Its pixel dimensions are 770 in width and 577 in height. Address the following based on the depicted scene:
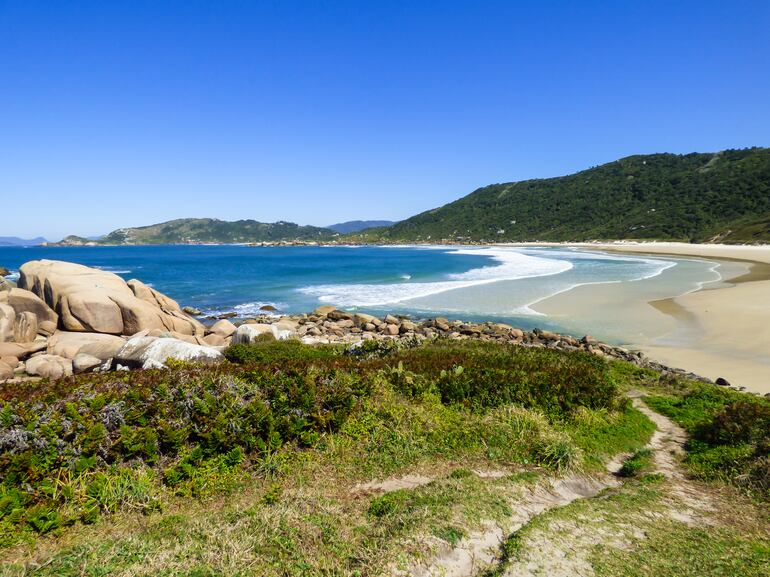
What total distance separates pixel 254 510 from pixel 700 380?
13.9 meters

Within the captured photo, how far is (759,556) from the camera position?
4414 mm

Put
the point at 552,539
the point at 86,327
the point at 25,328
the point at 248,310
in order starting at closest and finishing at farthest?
the point at 552,539 < the point at 25,328 < the point at 86,327 < the point at 248,310

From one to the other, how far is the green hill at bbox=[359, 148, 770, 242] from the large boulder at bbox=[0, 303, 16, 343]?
3737 inches

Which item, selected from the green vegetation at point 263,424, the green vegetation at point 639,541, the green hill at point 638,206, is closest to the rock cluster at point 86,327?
the green vegetation at point 263,424

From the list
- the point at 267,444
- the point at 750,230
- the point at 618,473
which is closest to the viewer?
the point at 267,444

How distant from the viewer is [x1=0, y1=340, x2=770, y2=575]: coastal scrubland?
4129mm

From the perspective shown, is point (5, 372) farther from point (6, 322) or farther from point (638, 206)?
point (638, 206)

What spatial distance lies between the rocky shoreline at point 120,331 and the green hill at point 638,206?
7796 cm

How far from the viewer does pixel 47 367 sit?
1310 centimetres

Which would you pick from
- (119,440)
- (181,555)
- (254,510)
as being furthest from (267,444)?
(181,555)

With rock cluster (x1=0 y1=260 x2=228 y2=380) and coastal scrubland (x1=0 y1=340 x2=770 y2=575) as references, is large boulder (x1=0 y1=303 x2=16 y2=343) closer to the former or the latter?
rock cluster (x1=0 y1=260 x2=228 y2=380)

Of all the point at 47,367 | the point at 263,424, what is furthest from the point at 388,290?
the point at 263,424

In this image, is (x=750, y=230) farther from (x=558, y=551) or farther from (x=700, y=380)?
(x=558, y=551)

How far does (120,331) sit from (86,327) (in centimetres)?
126
